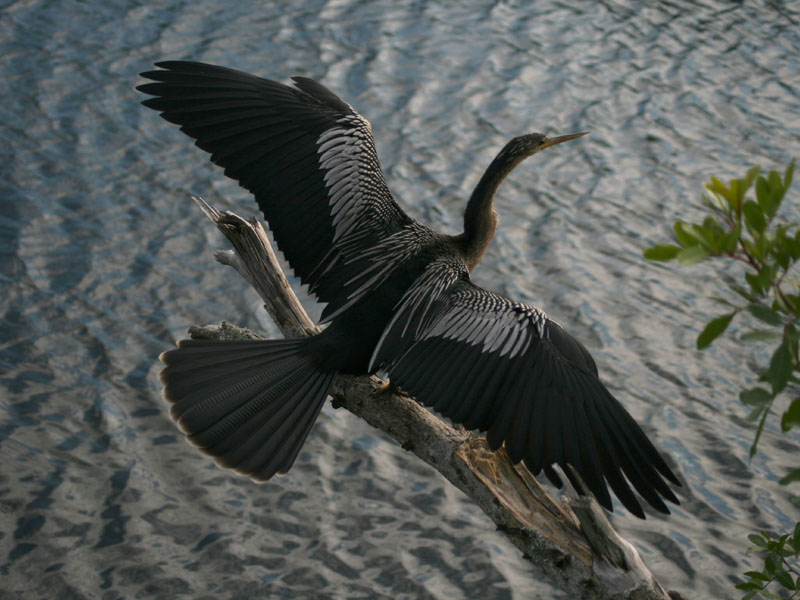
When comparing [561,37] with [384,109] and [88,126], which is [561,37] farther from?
[88,126]

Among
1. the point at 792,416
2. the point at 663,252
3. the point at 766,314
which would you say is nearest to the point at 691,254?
the point at 663,252

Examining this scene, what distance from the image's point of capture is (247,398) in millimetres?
3086

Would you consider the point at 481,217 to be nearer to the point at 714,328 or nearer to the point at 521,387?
the point at 521,387

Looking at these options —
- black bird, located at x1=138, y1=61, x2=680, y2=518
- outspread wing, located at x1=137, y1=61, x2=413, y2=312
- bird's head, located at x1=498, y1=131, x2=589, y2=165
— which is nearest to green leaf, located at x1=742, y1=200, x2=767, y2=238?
black bird, located at x1=138, y1=61, x2=680, y2=518

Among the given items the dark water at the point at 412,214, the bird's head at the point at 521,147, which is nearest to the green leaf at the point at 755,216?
the bird's head at the point at 521,147

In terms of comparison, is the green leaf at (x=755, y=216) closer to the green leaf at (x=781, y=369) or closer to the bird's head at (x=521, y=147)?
the green leaf at (x=781, y=369)

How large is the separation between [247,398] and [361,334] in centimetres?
45

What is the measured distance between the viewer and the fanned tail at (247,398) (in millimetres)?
2992

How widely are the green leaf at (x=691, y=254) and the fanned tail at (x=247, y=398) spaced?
5.98 feet

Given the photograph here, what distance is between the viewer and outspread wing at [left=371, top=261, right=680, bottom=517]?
274 centimetres

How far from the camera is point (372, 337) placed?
10.7 ft

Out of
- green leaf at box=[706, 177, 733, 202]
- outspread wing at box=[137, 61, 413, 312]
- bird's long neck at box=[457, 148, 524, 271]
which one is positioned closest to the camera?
green leaf at box=[706, 177, 733, 202]

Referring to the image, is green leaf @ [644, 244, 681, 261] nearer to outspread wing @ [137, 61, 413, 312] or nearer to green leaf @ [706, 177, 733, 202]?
green leaf @ [706, 177, 733, 202]

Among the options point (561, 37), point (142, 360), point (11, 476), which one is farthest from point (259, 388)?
point (561, 37)
